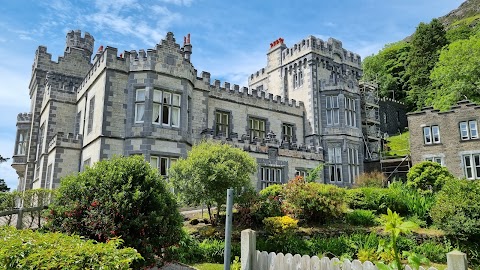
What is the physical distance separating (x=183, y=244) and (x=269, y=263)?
18.4ft

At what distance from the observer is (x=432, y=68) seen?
174 feet

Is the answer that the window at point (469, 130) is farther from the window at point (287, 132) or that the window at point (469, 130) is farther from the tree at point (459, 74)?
the window at point (287, 132)

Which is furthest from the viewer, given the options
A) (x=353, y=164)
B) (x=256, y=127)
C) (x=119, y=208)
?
(x=353, y=164)

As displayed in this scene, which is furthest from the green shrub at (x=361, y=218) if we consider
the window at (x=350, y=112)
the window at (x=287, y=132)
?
the window at (x=350, y=112)

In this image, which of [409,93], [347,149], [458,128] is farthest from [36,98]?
[409,93]

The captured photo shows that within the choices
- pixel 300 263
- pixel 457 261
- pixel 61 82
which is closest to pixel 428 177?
pixel 300 263

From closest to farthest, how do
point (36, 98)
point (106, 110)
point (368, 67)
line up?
point (106, 110)
point (36, 98)
point (368, 67)

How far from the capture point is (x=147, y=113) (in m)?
19.6

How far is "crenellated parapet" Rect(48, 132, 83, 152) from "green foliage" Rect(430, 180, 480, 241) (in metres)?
18.8

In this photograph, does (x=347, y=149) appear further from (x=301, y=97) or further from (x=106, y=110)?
(x=106, y=110)

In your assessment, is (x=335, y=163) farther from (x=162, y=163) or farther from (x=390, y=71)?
(x=390, y=71)

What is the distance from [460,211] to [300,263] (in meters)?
9.33

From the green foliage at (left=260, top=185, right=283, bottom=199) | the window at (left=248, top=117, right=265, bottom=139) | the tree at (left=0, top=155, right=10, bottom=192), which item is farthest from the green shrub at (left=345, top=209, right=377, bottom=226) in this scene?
the tree at (left=0, top=155, right=10, bottom=192)

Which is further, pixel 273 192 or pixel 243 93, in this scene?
pixel 243 93
